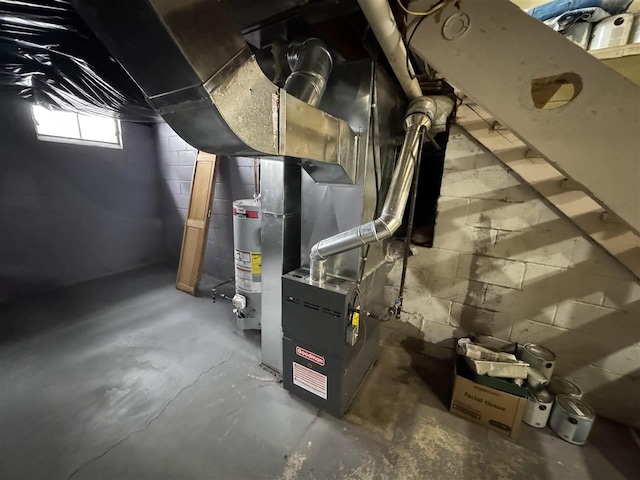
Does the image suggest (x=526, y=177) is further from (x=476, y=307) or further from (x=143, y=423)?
(x=143, y=423)

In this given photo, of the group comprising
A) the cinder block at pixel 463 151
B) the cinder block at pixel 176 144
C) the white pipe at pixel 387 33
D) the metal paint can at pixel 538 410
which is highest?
the white pipe at pixel 387 33

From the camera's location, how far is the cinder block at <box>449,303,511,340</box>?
1946 mm

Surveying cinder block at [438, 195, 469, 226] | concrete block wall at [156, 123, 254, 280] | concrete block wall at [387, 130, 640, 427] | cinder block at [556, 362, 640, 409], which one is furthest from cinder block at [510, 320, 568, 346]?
concrete block wall at [156, 123, 254, 280]

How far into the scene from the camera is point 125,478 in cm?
127

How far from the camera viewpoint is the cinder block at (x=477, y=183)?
1.82 metres

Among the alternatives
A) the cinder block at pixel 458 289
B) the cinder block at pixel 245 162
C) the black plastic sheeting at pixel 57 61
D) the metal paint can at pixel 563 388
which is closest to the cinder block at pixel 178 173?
the cinder block at pixel 245 162

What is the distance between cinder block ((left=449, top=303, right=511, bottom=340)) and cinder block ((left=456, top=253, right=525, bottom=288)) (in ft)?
0.81

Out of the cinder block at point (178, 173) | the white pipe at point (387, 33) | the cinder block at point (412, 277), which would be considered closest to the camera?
the white pipe at point (387, 33)

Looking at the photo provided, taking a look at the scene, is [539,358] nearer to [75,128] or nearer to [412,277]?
[412,277]

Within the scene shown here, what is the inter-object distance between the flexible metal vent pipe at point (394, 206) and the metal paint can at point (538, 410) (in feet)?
4.72

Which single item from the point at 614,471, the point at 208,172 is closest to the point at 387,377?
the point at 614,471

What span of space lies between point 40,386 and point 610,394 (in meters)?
3.85

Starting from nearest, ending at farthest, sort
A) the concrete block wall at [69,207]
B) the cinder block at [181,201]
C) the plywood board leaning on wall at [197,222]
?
the concrete block wall at [69,207], the plywood board leaning on wall at [197,222], the cinder block at [181,201]

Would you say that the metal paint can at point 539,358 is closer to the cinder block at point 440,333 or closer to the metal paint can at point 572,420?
the metal paint can at point 572,420
